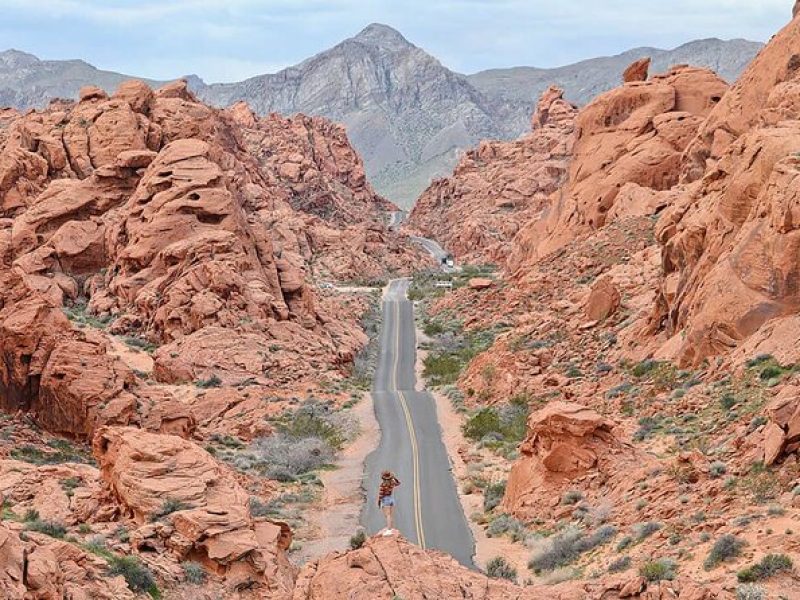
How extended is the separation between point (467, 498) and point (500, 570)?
9.05 meters

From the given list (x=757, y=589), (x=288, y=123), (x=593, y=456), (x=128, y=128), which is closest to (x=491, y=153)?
(x=288, y=123)

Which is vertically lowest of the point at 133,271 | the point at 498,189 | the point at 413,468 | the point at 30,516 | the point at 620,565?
the point at 413,468

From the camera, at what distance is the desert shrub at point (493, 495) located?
27.9 metres

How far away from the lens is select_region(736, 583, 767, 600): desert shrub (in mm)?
13930

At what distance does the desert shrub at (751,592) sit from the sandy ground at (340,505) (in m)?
11.8

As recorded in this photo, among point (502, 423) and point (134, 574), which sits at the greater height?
point (134, 574)

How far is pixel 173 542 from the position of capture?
17359mm

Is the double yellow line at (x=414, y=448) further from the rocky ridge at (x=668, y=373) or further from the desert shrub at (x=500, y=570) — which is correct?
the desert shrub at (x=500, y=570)

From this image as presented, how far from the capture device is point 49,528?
16.8 meters

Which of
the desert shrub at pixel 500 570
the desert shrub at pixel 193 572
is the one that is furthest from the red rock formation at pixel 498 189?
the desert shrub at pixel 193 572

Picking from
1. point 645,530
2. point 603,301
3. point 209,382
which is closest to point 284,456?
point 209,382

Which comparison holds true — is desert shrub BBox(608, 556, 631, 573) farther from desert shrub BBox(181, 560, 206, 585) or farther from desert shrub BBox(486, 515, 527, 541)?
desert shrub BBox(181, 560, 206, 585)

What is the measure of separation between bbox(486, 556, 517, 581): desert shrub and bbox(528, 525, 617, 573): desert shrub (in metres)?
0.60

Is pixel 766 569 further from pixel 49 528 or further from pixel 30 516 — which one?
pixel 30 516
